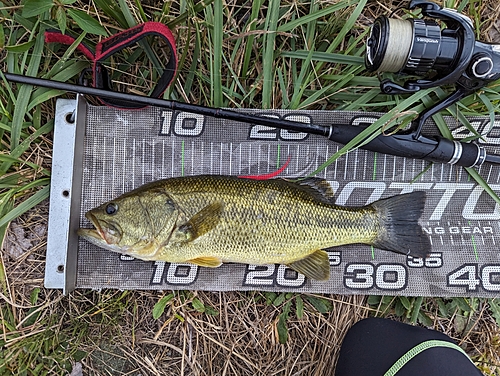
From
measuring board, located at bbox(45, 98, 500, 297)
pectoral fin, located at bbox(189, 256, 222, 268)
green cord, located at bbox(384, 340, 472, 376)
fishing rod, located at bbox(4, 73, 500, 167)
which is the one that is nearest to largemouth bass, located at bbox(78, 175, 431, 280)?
pectoral fin, located at bbox(189, 256, 222, 268)

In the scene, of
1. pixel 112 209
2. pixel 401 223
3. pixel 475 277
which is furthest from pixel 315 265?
pixel 112 209

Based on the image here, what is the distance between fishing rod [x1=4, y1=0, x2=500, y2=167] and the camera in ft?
7.88

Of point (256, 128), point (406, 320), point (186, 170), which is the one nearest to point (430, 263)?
point (406, 320)

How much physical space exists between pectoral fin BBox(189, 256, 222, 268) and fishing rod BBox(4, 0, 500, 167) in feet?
3.28

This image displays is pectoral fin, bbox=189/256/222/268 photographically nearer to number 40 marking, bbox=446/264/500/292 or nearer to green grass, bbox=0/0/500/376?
green grass, bbox=0/0/500/376

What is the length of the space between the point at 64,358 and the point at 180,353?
87 cm

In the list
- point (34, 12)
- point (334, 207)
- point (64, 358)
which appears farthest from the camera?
point (64, 358)

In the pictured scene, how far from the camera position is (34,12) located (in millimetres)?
2543

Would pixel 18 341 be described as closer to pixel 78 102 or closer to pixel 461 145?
pixel 78 102

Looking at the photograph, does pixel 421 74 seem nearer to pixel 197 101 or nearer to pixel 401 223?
pixel 401 223

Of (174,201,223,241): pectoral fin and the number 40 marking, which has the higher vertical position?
(174,201,223,241): pectoral fin

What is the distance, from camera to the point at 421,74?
8.68ft

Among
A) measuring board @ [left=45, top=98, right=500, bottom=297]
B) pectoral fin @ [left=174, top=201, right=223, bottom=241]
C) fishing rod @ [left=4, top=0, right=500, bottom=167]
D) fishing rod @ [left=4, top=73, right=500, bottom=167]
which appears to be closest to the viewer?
fishing rod @ [left=4, top=0, right=500, bottom=167]

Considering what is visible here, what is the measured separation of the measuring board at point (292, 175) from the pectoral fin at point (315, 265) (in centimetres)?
18
